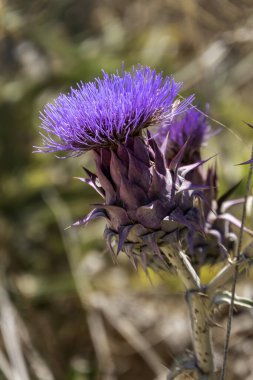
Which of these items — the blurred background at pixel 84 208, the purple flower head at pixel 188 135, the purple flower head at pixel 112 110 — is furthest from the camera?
the blurred background at pixel 84 208

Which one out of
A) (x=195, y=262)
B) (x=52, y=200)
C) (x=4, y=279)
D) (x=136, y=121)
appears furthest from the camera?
(x=52, y=200)

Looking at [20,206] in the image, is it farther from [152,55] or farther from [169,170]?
[169,170]

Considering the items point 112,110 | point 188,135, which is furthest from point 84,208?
point 112,110

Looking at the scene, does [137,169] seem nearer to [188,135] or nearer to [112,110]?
[112,110]

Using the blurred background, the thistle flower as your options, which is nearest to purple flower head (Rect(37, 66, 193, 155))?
the thistle flower

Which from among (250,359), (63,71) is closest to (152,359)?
(250,359)

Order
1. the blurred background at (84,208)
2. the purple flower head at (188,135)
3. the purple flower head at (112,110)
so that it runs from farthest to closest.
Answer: the blurred background at (84,208), the purple flower head at (188,135), the purple flower head at (112,110)

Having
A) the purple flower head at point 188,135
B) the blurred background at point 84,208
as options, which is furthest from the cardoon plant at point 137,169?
the blurred background at point 84,208

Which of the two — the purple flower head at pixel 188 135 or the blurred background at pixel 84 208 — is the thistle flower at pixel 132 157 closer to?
the purple flower head at pixel 188 135
